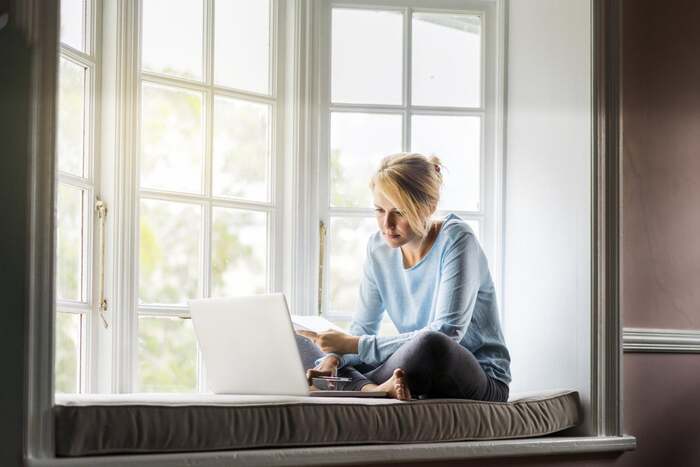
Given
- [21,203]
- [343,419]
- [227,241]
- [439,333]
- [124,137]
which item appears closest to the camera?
[21,203]

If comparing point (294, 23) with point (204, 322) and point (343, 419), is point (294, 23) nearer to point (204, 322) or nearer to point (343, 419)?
point (204, 322)

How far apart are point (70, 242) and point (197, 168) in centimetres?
52

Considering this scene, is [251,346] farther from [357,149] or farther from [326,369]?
[357,149]

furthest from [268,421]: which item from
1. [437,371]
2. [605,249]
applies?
[605,249]

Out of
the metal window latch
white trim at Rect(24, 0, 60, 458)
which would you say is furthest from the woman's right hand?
white trim at Rect(24, 0, 60, 458)

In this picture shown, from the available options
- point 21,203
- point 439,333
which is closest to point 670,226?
point 439,333

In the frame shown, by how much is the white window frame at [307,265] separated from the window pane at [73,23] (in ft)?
0.41

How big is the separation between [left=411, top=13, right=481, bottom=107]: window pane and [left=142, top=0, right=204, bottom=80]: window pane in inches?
31.9

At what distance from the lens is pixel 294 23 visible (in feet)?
12.4

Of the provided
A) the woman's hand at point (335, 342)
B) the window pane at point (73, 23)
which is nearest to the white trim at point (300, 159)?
the woman's hand at point (335, 342)

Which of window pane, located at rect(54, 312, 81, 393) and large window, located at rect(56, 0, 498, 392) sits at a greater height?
large window, located at rect(56, 0, 498, 392)

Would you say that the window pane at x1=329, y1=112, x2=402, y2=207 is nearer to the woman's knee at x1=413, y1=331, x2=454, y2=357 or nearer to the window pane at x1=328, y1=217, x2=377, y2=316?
the window pane at x1=328, y1=217, x2=377, y2=316

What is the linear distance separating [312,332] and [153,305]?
545mm

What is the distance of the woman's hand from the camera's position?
10.7 ft
